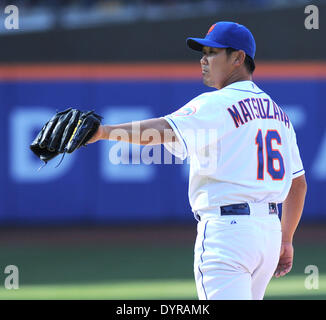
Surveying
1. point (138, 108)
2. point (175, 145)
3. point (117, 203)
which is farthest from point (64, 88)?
point (175, 145)

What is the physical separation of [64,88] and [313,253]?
4757 mm

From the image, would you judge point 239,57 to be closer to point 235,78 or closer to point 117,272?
point 235,78

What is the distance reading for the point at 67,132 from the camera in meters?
2.85

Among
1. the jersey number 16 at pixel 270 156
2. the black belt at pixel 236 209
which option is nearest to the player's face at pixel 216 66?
the jersey number 16 at pixel 270 156

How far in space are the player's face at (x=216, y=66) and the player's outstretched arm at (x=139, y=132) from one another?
0.46 m

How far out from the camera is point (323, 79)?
11.1 metres

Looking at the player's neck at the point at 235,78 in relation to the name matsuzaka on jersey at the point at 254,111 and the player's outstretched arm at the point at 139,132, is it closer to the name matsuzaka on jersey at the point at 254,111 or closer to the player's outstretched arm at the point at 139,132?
the name matsuzaka on jersey at the point at 254,111

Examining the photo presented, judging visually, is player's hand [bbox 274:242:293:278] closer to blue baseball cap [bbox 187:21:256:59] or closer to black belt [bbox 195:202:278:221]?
black belt [bbox 195:202:278:221]

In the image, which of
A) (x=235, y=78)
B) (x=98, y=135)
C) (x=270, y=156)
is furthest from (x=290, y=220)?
(x=98, y=135)

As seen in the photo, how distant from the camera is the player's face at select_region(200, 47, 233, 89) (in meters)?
3.22

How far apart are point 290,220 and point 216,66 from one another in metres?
0.86

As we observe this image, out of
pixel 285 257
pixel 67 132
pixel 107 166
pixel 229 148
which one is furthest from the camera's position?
pixel 107 166

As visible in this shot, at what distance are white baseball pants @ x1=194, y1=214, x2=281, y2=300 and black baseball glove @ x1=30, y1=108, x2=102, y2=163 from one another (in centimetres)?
65
